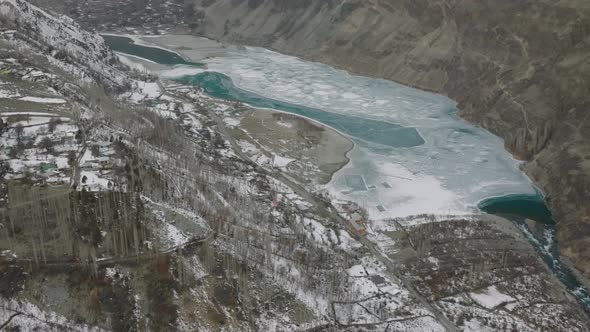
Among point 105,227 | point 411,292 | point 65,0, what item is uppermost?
point 65,0

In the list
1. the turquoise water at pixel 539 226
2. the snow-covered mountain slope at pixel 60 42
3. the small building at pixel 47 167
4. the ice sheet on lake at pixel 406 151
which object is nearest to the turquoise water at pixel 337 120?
the ice sheet on lake at pixel 406 151

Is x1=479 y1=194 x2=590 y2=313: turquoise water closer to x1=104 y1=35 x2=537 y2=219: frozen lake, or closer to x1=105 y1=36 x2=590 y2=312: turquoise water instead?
x1=105 y1=36 x2=590 y2=312: turquoise water

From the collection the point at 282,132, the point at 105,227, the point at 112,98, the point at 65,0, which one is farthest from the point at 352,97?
the point at 65,0

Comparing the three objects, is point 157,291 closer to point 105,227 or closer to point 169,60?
point 105,227

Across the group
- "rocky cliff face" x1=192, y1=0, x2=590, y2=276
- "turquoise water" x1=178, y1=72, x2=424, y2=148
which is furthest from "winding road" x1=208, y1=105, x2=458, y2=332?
"rocky cliff face" x1=192, y1=0, x2=590, y2=276

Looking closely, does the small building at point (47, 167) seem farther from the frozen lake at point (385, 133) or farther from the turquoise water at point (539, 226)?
the turquoise water at point (539, 226)

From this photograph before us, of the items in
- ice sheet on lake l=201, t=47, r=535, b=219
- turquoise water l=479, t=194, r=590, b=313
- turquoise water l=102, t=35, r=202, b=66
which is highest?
turquoise water l=102, t=35, r=202, b=66

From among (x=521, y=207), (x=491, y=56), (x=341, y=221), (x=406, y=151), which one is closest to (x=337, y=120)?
(x=406, y=151)
